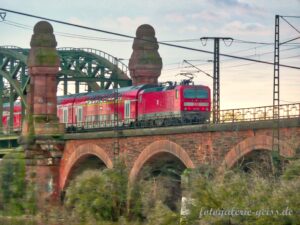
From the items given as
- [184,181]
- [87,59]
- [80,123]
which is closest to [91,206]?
[184,181]

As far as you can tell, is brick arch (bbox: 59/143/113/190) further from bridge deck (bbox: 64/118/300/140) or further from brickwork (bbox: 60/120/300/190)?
bridge deck (bbox: 64/118/300/140)

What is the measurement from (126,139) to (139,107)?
594cm

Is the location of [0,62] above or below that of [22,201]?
above

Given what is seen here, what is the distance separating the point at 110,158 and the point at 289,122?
24825mm

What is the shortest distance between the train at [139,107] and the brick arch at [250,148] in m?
13.9

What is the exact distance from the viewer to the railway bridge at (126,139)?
52125mm

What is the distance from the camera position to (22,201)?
75.7 m

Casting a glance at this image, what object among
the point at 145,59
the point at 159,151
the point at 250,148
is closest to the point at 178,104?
the point at 159,151

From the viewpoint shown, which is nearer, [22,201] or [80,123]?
[22,201]

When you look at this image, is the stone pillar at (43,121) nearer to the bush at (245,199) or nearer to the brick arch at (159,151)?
the brick arch at (159,151)

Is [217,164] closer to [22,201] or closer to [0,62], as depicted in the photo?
[22,201]

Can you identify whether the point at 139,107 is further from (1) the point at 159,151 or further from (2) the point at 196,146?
(2) the point at 196,146

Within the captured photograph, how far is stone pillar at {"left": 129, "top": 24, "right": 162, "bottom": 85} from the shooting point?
85.9m

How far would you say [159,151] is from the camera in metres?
63.4
